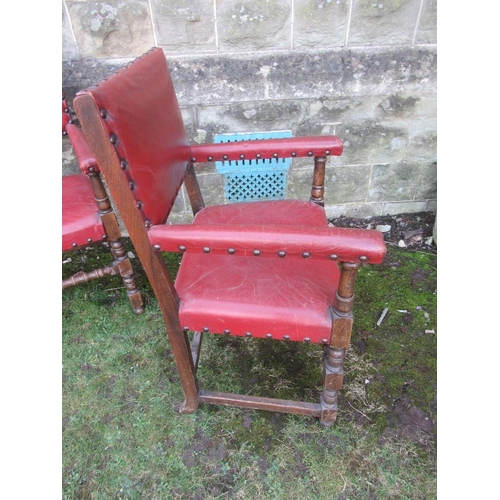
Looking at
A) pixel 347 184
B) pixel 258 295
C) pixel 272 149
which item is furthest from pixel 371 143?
pixel 258 295

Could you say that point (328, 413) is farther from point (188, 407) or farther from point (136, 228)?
point (136, 228)

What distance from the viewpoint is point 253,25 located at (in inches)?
83.1

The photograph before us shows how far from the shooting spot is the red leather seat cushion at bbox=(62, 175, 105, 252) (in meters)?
1.85

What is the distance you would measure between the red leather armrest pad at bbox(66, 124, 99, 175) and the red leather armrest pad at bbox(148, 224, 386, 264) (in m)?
0.61

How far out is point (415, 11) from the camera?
2143 mm

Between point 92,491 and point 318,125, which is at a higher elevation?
point 318,125

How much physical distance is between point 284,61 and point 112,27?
36.7 inches

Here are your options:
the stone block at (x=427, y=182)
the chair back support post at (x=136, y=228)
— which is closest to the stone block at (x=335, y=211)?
the stone block at (x=427, y=182)

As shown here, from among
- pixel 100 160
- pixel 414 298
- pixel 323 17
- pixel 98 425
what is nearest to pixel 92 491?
pixel 98 425

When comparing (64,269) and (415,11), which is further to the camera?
(64,269)

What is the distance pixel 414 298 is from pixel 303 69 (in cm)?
146

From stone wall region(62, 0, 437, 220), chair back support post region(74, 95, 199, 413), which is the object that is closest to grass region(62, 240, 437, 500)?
chair back support post region(74, 95, 199, 413)

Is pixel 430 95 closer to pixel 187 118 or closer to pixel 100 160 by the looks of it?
pixel 187 118

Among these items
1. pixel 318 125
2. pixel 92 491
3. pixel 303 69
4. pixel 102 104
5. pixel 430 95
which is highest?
pixel 102 104
